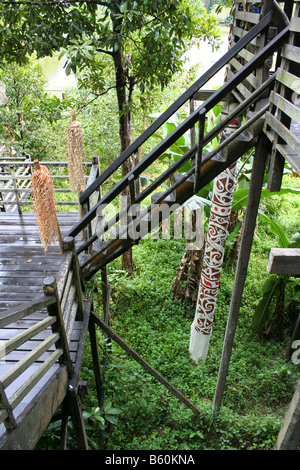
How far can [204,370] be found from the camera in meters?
5.53

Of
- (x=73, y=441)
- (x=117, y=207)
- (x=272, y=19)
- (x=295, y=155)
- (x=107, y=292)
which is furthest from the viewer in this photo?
(x=117, y=207)

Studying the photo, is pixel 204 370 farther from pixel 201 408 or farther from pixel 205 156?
pixel 205 156

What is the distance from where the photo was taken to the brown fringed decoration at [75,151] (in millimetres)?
4266

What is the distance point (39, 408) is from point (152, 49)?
4896 mm

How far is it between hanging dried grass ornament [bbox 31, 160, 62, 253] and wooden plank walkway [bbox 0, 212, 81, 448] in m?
0.44

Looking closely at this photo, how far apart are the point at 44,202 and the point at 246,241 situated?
2252 millimetres

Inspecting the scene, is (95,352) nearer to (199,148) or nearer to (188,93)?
(199,148)

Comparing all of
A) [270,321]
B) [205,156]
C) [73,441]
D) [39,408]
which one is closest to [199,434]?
[73,441]

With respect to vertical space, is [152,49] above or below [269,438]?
above

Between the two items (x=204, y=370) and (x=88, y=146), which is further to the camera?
(x=88, y=146)

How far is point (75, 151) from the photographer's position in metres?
4.36

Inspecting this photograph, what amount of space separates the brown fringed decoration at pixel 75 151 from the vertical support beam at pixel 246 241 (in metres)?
2.11

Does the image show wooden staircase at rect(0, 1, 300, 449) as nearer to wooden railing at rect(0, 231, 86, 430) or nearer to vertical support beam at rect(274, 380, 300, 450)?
wooden railing at rect(0, 231, 86, 430)

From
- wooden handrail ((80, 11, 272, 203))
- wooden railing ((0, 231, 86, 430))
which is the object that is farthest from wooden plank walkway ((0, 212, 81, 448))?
wooden handrail ((80, 11, 272, 203))
